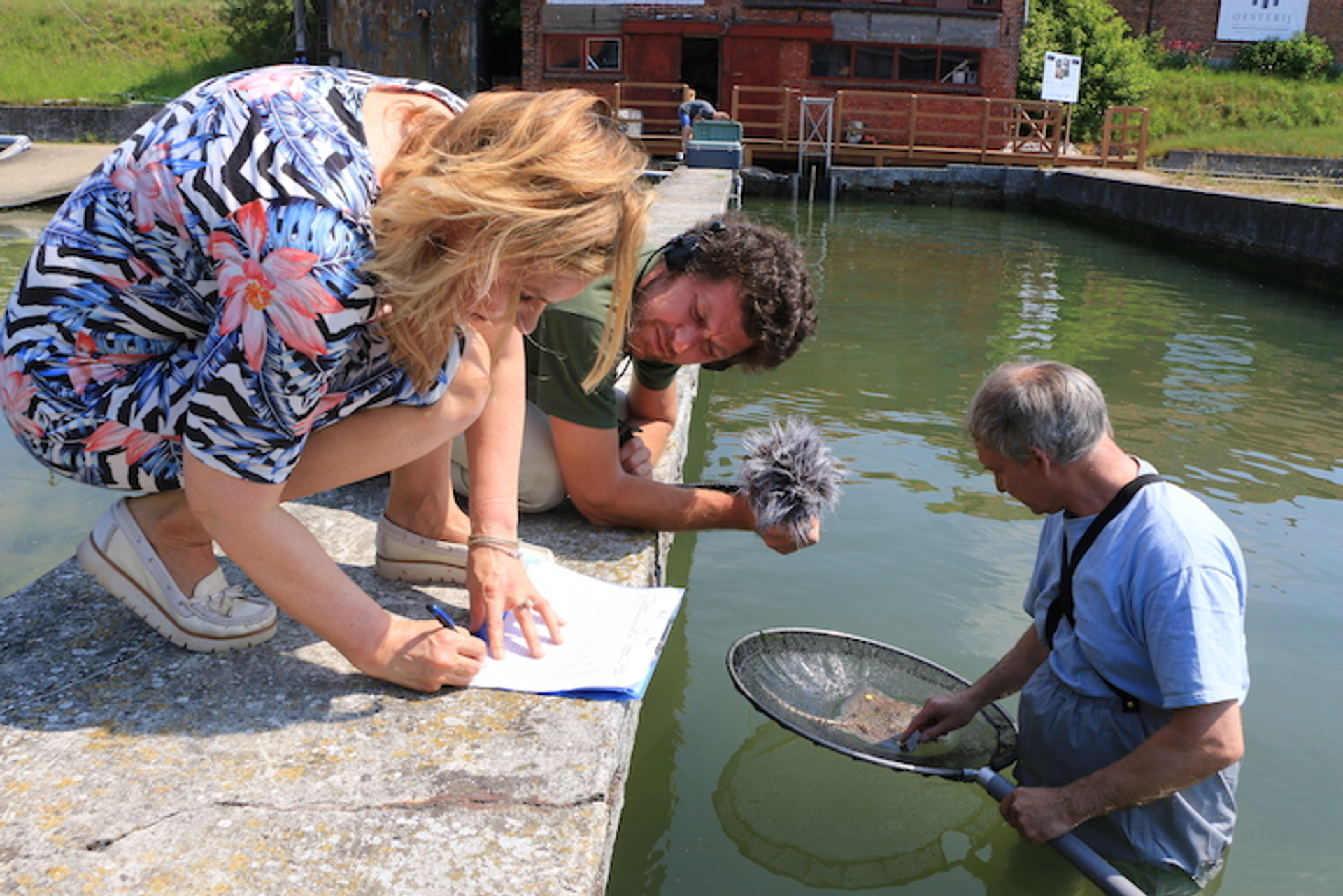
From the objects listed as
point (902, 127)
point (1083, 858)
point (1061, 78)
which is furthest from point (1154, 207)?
point (1083, 858)

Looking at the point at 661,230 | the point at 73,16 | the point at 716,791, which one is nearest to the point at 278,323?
the point at 716,791

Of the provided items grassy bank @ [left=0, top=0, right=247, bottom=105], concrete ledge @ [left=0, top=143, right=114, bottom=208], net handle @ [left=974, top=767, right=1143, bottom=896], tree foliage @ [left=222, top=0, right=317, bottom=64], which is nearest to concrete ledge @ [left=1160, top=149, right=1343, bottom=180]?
concrete ledge @ [left=0, top=143, right=114, bottom=208]

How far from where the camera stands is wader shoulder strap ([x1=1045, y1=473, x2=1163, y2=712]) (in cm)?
251

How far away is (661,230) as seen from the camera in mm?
7988

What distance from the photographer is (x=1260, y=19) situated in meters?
31.8

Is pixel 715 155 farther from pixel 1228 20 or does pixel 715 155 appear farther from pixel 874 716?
pixel 1228 20

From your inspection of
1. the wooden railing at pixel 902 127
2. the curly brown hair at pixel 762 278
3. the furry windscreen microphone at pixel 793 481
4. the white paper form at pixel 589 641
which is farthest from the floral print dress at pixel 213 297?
the wooden railing at pixel 902 127

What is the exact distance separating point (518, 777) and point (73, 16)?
3553cm

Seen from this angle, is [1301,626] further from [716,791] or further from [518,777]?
[518,777]

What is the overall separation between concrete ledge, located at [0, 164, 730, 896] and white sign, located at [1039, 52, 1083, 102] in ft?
78.5

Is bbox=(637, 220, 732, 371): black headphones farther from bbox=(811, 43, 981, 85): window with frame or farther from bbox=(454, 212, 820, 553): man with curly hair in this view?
bbox=(811, 43, 981, 85): window with frame

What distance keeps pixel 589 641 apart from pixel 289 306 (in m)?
1.07

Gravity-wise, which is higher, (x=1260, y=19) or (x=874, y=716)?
(x=1260, y=19)

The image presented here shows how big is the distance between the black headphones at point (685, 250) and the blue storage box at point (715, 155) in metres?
16.1
